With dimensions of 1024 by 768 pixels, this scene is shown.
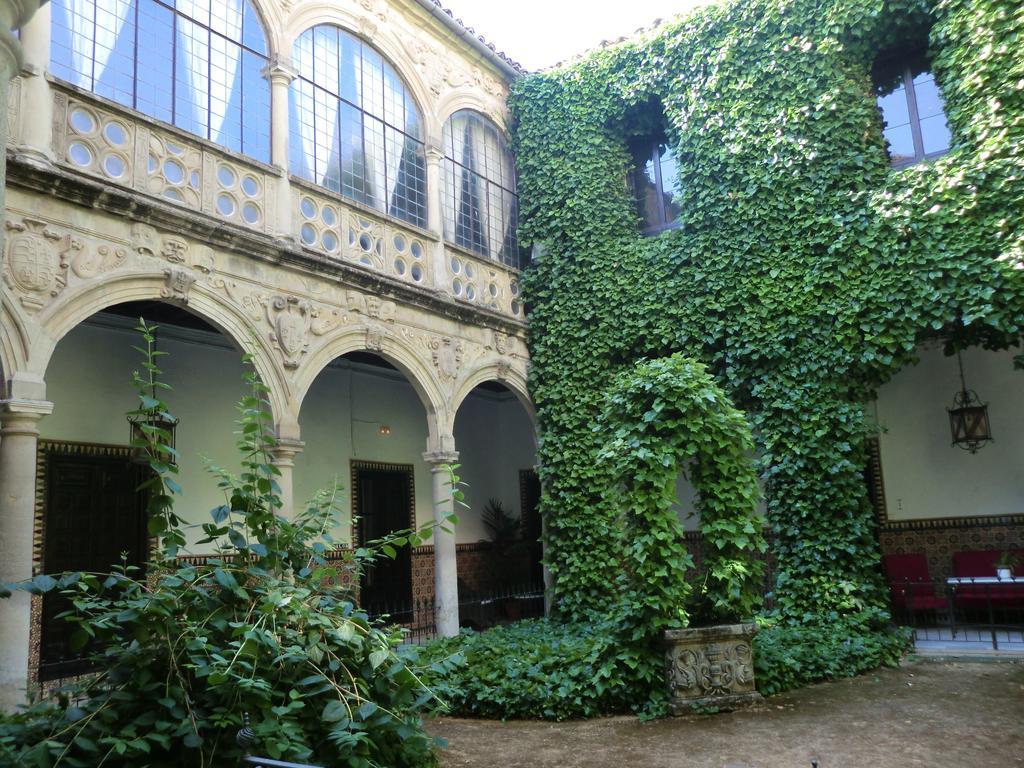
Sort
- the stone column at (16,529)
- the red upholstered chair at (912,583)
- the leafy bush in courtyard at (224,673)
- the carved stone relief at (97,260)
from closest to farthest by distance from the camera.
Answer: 1. the leafy bush in courtyard at (224,673)
2. the stone column at (16,529)
3. the carved stone relief at (97,260)
4. the red upholstered chair at (912,583)

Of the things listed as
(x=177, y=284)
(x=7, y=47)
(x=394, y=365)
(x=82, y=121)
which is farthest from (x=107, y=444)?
(x=7, y=47)

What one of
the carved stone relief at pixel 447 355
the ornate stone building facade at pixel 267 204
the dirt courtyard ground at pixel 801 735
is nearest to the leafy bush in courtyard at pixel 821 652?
the dirt courtyard ground at pixel 801 735

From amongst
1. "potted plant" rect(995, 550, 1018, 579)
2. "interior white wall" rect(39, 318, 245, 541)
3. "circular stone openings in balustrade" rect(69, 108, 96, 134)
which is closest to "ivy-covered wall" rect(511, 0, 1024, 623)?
"potted plant" rect(995, 550, 1018, 579)

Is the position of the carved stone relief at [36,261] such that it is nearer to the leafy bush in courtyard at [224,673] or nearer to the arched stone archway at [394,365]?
the arched stone archway at [394,365]

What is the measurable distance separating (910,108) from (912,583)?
20.7 ft

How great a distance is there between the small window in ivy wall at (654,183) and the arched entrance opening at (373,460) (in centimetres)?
470

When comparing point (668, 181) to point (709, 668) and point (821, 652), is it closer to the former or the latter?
point (821, 652)

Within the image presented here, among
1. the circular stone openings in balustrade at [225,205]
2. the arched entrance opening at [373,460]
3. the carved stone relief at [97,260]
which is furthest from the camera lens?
the arched entrance opening at [373,460]

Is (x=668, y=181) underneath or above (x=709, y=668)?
above

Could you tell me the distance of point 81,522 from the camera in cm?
929

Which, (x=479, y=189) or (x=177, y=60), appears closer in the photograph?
(x=177, y=60)

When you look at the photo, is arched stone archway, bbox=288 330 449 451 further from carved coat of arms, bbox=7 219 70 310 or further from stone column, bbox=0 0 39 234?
stone column, bbox=0 0 39 234

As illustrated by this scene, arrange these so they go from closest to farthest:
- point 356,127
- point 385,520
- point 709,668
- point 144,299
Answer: point 709,668, point 144,299, point 356,127, point 385,520

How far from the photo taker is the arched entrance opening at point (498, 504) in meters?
14.8
